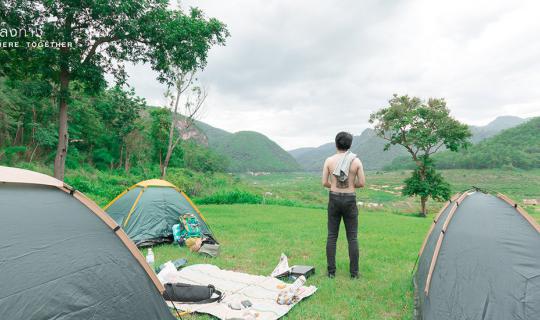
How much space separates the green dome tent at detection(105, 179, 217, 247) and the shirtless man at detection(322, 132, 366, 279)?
3559mm

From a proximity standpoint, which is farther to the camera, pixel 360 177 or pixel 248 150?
pixel 248 150

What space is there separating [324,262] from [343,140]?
256 centimetres

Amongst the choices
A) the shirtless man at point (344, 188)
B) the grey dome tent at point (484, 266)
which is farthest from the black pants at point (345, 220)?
the grey dome tent at point (484, 266)

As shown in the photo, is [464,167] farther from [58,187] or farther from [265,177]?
Result: [58,187]

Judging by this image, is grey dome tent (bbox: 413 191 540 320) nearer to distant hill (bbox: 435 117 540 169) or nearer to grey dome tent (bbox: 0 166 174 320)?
grey dome tent (bbox: 0 166 174 320)

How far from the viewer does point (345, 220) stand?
514cm

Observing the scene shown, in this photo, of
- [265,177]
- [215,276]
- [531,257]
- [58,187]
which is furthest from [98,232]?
[265,177]

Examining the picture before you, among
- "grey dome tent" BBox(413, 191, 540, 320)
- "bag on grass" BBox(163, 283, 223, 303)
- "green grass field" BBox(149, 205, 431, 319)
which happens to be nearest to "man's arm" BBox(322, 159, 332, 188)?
"green grass field" BBox(149, 205, 431, 319)

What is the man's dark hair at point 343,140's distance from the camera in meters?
5.13

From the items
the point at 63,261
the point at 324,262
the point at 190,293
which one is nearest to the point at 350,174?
the point at 324,262

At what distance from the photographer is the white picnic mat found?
395 cm

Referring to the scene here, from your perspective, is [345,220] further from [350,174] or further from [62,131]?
[62,131]

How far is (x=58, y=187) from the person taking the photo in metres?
3.34

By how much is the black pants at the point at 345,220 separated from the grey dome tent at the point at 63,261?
2.70 meters
